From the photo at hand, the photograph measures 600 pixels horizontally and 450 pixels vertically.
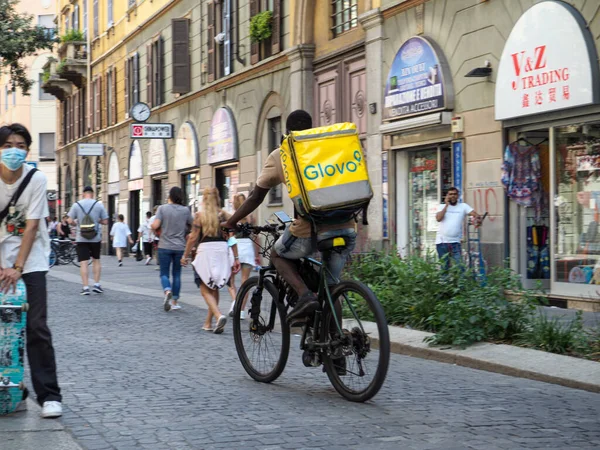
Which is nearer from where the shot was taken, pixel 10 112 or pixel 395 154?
pixel 395 154

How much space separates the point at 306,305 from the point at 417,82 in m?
11.2

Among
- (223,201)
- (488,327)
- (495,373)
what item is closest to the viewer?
(495,373)

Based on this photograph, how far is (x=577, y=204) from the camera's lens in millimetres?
13688

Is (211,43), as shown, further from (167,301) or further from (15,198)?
(15,198)

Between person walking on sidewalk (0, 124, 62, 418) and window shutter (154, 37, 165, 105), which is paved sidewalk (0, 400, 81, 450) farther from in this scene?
window shutter (154, 37, 165, 105)

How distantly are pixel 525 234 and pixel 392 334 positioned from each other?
18.5 ft

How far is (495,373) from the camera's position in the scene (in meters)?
7.89

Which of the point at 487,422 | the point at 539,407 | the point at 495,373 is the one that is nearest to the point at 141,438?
the point at 487,422

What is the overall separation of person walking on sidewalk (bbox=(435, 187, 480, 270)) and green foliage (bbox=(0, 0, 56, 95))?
907 inches

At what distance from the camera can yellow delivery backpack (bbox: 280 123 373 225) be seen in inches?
247

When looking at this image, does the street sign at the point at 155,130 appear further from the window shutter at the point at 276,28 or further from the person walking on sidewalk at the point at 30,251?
the person walking on sidewalk at the point at 30,251

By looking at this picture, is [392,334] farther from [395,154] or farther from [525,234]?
[395,154]

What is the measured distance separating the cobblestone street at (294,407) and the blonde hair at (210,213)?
8.17 ft

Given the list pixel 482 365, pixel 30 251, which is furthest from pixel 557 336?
pixel 30 251
